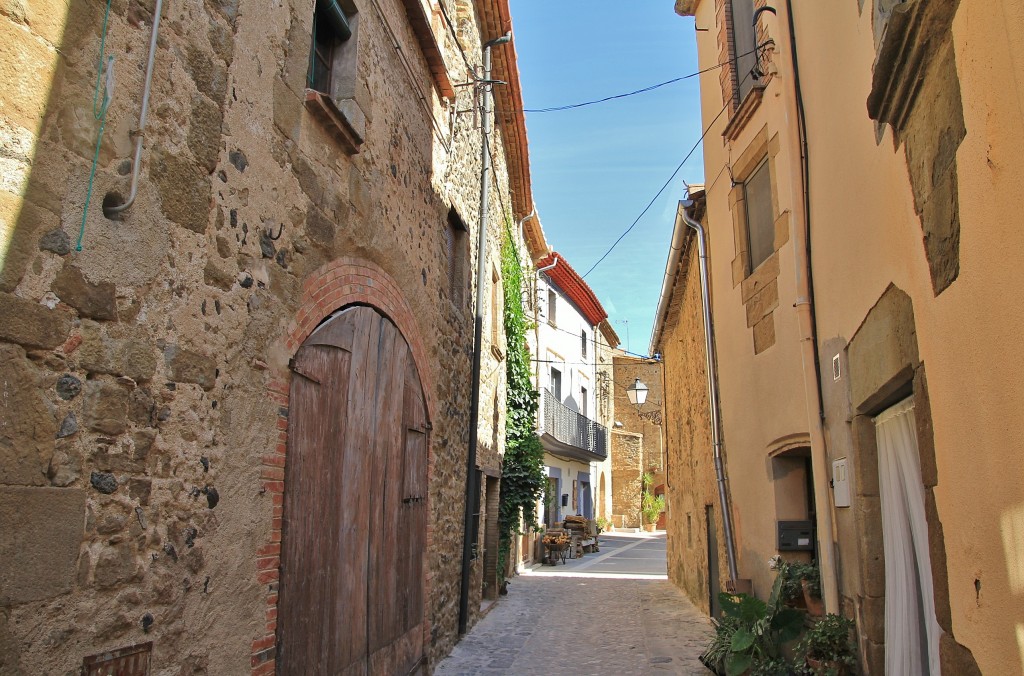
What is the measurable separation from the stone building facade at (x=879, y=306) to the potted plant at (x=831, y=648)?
0.11 m

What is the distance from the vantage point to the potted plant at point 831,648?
4348 mm

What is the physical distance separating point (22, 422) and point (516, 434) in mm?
9788

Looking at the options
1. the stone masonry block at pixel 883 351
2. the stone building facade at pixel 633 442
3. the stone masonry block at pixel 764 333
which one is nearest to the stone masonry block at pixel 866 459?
the stone masonry block at pixel 883 351

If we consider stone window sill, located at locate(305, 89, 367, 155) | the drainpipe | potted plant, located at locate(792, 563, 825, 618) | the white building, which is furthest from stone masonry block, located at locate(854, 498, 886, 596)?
the white building

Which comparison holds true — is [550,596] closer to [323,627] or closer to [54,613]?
[323,627]

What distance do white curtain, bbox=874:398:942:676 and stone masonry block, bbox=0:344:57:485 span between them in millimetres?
3402

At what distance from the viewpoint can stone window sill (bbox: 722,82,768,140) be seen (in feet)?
20.7

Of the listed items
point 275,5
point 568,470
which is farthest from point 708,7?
point 568,470

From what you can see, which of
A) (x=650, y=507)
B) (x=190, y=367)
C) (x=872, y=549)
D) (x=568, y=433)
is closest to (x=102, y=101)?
(x=190, y=367)

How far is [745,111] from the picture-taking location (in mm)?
6672

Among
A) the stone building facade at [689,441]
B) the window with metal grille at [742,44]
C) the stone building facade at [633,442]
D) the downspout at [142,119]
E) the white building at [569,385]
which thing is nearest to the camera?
the downspout at [142,119]

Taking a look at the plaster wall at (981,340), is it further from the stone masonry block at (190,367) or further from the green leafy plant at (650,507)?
the green leafy plant at (650,507)

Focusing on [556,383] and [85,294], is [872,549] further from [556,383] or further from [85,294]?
[556,383]

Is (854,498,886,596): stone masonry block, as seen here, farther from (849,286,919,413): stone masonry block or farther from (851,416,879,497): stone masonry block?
(849,286,919,413): stone masonry block
